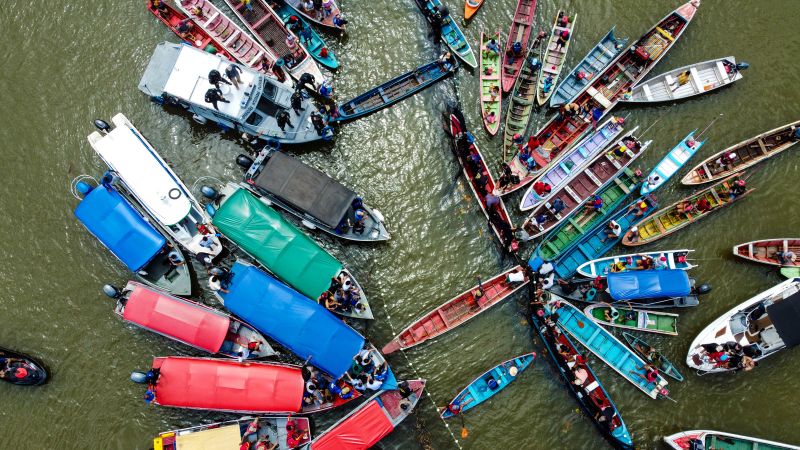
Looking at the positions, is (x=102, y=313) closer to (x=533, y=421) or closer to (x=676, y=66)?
(x=533, y=421)

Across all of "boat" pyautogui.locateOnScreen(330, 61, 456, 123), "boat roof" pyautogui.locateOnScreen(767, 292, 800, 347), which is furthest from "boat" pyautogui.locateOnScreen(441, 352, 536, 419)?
"boat" pyautogui.locateOnScreen(330, 61, 456, 123)

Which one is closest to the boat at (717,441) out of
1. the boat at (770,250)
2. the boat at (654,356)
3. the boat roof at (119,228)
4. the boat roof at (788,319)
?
the boat at (654,356)

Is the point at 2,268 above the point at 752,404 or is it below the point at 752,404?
above

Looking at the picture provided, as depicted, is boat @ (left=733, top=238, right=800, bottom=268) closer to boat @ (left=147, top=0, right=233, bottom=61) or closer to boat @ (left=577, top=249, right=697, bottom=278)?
boat @ (left=577, top=249, right=697, bottom=278)

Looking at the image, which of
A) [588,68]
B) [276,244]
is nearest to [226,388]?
[276,244]

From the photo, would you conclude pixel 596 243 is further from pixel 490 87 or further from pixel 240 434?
pixel 240 434

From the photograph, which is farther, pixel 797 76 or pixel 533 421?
pixel 797 76

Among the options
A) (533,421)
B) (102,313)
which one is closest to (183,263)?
(102,313)
